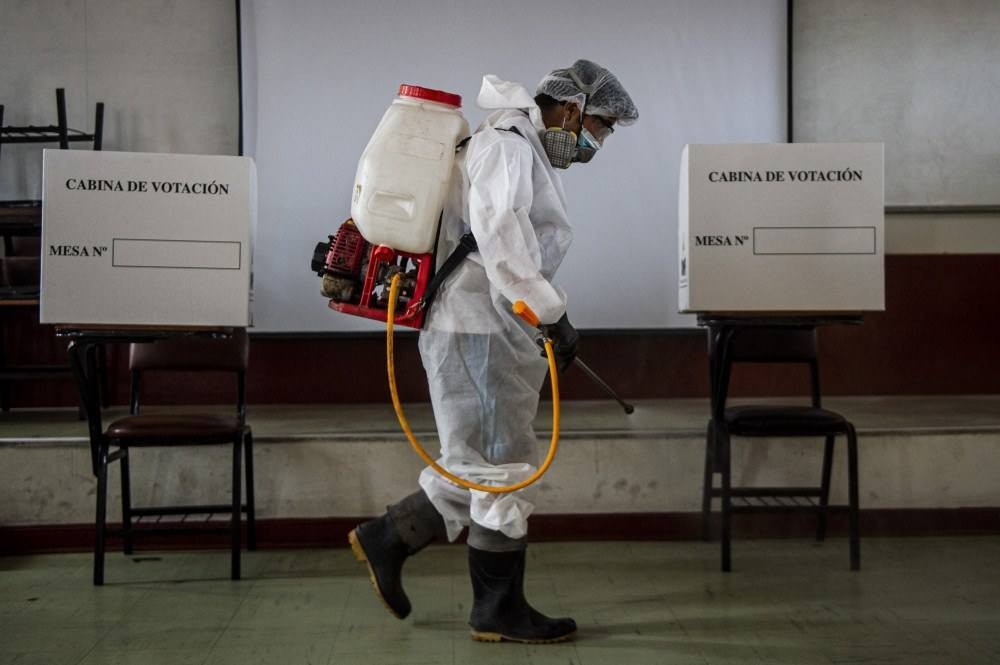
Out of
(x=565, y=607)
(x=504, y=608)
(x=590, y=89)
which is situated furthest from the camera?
(x=565, y=607)

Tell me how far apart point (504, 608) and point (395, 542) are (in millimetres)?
321

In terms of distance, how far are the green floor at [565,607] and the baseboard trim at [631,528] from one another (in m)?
0.05

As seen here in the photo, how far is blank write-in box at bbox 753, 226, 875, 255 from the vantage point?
2.95m

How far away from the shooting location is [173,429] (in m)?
2.87

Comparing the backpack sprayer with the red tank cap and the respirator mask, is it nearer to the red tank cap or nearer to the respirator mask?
the red tank cap

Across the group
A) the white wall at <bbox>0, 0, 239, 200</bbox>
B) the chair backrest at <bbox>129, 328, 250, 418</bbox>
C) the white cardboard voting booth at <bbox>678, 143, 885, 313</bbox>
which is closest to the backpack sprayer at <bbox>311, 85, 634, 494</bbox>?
the white cardboard voting booth at <bbox>678, 143, 885, 313</bbox>

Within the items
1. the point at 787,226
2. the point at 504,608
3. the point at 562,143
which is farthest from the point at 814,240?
the point at 504,608

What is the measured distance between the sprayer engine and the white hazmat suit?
0.06 meters

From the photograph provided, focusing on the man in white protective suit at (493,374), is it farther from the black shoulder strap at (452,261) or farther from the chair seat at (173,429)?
the chair seat at (173,429)

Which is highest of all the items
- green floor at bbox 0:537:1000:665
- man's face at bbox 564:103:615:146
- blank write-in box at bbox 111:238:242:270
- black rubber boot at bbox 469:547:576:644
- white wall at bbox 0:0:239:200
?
white wall at bbox 0:0:239:200

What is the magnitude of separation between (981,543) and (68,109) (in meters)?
3.98

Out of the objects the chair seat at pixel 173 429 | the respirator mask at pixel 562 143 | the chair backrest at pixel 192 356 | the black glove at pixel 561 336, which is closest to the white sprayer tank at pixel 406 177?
the respirator mask at pixel 562 143

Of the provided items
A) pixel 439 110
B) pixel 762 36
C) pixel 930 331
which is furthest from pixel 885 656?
pixel 762 36

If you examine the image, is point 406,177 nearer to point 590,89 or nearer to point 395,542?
point 590,89
